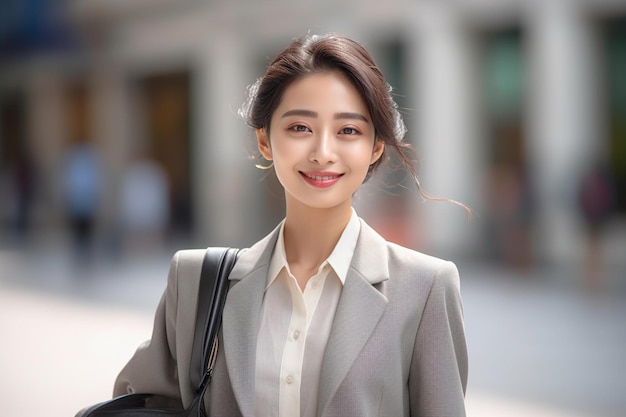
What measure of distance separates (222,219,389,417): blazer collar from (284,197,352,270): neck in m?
0.07

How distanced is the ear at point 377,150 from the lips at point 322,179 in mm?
148

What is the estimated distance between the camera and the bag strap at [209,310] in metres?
1.94

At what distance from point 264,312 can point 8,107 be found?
31199mm

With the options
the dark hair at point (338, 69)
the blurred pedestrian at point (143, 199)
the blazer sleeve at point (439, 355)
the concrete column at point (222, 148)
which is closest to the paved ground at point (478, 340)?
the blurred pedestrian at point (143, 199)

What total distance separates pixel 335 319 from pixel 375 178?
623 mm

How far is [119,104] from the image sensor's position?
79.0ft

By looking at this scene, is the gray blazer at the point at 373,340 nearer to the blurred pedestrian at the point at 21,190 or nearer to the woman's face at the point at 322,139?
the woman's face at the point at 322,139

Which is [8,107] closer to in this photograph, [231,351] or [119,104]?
[119,104]

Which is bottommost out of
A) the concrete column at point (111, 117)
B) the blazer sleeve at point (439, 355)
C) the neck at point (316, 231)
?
the blazer sleeve at point (439, 355)

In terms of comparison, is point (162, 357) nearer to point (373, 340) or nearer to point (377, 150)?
point (373, 340)

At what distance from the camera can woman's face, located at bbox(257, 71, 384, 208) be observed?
1.89 meters

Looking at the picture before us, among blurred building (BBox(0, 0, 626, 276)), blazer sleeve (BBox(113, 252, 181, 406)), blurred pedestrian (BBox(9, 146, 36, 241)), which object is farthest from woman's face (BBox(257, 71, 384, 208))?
blurred pedestrian (BBox(9, 146, 36, 241))

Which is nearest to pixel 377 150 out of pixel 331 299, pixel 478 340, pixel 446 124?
pixel 331 299

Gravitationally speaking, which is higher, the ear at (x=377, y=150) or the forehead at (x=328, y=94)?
the forehead at (x=328, y=94)
